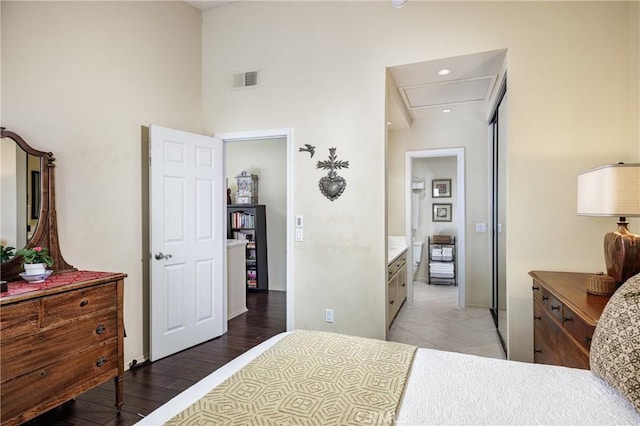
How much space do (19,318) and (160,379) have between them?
1276 mm

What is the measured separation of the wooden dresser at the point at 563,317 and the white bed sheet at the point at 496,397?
404mm

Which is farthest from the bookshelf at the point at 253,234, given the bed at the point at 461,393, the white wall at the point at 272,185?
the bed at the point at 461,393

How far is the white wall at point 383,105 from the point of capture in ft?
8.13

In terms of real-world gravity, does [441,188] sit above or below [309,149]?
below

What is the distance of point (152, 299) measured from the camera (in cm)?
299

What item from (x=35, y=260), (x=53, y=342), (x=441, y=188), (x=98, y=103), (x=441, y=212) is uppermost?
(x=98, y=103)

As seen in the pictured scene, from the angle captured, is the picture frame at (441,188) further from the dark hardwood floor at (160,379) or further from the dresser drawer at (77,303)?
the dresser drawer at (77,303)

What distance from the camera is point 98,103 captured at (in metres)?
2.66

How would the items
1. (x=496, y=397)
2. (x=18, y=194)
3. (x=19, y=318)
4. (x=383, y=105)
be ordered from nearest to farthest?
(x=496, y=397)
(x=19, y=318)
(x=18, y=194)
(x=383, y=105)

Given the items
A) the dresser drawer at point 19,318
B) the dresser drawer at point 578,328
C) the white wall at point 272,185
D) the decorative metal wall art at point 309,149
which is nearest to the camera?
the dresser drawer at point 578,328

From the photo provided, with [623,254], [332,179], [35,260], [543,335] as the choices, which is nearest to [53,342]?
[35,260]

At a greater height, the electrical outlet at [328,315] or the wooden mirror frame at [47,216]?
the wooden mirror frame at [47,216]

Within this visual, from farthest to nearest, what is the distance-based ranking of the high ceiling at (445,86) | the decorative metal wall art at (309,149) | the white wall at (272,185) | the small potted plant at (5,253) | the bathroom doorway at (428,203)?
the bathroom doorway at (428,203), the white wall at (272,185), the decorative metal wall art at (309,149), the high ceiling at (445,86), the small potted plant at (5,253)

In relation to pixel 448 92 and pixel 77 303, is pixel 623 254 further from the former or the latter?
pixel 77 303
